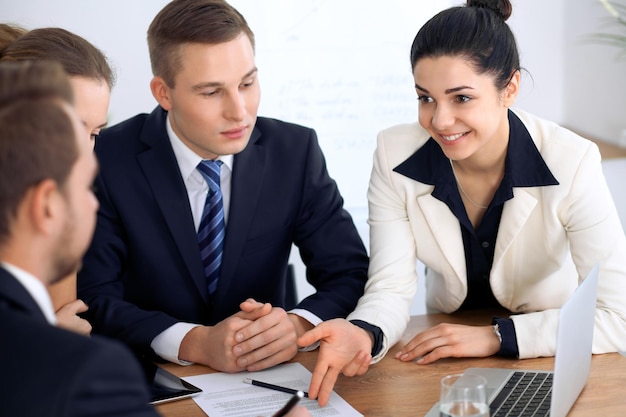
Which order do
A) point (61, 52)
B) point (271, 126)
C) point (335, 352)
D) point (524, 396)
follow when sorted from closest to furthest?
point (524, 396), point (335, 352), point (61, 52), point (271, 126)

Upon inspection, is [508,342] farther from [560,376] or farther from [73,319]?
[73,319]

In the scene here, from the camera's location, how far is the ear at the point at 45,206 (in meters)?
1.02

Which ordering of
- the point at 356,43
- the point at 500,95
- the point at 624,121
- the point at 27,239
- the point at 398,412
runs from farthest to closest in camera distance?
the point at 624,121, the point at 356,43, the point at 500,95, the point at 398,412, the point at 27,239

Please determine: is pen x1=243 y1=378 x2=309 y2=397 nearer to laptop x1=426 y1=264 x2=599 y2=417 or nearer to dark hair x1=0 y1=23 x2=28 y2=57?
laptop x1=426 y1=264 x2=599 y2=417

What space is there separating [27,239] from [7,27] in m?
1.31

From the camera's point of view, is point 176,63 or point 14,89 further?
point 176,63

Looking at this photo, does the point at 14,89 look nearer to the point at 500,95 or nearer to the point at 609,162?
the point at 500,95

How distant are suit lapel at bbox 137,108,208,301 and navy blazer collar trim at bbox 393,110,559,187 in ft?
1.88

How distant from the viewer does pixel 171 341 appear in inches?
77.2

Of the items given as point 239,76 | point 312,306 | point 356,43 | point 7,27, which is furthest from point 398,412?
point 356,43

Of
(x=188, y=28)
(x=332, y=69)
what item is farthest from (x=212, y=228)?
(x=332, y=69)

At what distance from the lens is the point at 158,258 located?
7.36 ft

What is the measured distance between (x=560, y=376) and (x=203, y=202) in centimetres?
113

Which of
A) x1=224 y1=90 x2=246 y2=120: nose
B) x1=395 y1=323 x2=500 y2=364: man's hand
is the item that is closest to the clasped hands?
x1=395 y1=323 x2=500 y2=364: man's hand
